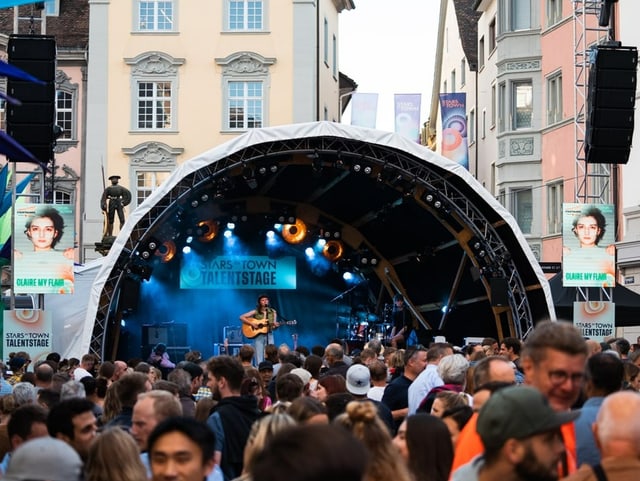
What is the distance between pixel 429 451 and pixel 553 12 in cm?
3659

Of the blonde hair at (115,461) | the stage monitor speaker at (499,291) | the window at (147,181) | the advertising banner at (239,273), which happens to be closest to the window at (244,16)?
the window at (147,181)

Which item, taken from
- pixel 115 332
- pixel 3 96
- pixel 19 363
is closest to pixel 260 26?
pixel 115 332

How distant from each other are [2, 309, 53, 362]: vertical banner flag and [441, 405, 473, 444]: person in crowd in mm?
16329

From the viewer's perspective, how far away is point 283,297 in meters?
34.2

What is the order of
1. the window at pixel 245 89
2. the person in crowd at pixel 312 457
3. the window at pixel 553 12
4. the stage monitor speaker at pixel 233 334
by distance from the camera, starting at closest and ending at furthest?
the person in crowd at pixel 312 457 → the stage monitor speaker at pixel 233 334 → the window at pixel 553 12 → the window at pixel 245 89

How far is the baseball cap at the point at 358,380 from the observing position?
478 inches

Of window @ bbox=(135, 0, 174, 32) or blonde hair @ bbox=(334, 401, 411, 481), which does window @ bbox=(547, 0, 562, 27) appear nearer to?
window @ bbox=(135, 0, 174, 32)

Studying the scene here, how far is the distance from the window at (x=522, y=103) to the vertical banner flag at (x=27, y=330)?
76.4 feet

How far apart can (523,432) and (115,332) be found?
23.0 meters

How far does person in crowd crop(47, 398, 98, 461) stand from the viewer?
25.3ft

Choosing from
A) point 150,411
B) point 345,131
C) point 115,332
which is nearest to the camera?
point 150,411

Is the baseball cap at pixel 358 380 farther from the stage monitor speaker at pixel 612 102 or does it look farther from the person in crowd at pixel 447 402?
the stage monitor speaker at pixel 612 102

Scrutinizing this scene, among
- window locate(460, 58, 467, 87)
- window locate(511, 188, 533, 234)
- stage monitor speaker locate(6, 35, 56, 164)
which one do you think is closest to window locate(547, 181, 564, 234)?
window locate(511, 188, 533, 234)

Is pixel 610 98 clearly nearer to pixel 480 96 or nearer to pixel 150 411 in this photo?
pixel 150 411
